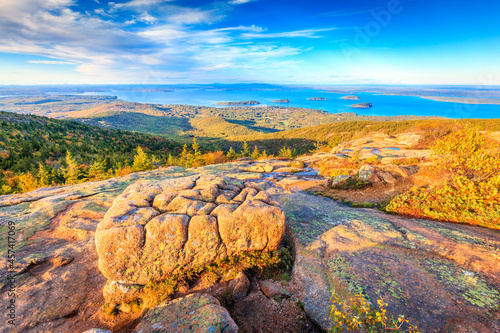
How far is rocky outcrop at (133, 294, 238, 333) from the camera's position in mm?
5656

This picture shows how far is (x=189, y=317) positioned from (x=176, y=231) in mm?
2959

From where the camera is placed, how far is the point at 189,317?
6.10 m

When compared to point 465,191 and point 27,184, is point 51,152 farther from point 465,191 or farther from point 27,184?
point 465,191

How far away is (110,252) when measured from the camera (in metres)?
7.12

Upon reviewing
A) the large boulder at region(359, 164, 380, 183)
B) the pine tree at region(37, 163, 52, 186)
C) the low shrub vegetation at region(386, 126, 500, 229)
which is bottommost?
the pine tree at region(37, 163, 52, 186)

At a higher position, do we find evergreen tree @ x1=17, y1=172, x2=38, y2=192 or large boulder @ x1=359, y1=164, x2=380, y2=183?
large boulder @ x1=359, y1=164, x2=380, y2=183

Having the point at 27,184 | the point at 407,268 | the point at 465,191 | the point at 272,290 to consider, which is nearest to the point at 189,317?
the point at 272,290

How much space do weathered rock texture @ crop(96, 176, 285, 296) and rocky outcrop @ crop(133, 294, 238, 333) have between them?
125cm

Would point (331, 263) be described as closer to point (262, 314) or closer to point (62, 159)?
point (262, 314)

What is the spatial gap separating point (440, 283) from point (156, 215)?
11.1 metres

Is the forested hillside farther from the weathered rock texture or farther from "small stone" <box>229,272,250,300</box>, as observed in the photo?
"small stone" <box>229,272,250,300</box>

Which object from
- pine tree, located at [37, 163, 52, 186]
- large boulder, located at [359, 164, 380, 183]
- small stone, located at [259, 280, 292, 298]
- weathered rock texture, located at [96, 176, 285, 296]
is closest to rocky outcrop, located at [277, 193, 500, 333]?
small stone, located at [259, 280, 292, 298]

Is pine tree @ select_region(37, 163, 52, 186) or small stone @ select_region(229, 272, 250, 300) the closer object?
small stone @ select_region(229, 272, 250, 300)

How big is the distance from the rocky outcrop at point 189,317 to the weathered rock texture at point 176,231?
125 centimetres
